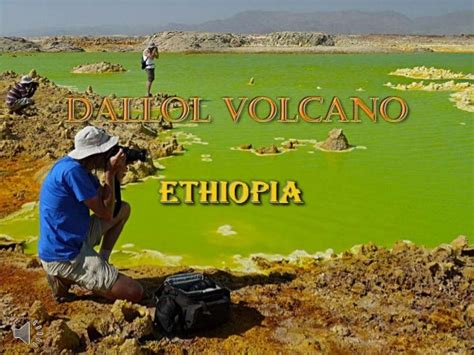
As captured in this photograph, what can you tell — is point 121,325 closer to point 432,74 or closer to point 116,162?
point 116,162

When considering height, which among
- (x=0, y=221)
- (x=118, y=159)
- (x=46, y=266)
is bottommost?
(x=0, y=221)

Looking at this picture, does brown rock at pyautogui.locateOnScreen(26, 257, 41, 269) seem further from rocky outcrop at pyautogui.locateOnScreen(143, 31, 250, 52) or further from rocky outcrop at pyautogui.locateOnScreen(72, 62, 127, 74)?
rocky outcrop at pyautogui.locateOnScreen(143, 31, 250, 52)

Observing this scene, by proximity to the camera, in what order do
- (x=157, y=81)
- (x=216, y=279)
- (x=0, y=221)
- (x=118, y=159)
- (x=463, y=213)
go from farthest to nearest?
(x=157, y=81)
(x=463, y=213)
(x=0, y=221)
(x=216, y=279)
(x=118, y=159)

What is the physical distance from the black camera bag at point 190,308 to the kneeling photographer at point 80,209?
36 centimetres

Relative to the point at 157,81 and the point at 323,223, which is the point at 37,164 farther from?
the point at 157,81

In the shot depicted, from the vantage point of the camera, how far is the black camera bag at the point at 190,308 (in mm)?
3553

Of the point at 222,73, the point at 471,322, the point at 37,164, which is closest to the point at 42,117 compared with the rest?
the point at 37,164

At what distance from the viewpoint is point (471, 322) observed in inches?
156

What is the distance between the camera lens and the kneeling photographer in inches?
143

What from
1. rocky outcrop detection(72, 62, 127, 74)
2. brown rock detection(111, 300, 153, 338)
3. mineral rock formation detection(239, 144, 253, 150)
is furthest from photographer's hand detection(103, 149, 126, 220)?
rocky outcrop detection(72, 62, 127, 74)

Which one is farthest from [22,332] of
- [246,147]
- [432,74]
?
[432,74]

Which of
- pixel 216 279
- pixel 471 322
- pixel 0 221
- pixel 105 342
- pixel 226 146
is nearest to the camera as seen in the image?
pixel 105 342

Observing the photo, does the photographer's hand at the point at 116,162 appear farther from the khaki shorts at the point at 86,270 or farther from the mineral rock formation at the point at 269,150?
the mineral rock formation at the point at 269,150

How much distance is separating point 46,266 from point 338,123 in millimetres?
9173
